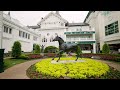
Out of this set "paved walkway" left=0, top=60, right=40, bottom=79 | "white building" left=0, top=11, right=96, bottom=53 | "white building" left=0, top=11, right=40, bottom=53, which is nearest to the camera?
"paved walkway" left=0, top=60, right=40, bottom=79

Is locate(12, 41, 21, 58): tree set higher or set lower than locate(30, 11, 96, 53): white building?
lower

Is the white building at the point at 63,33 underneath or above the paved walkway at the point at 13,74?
above

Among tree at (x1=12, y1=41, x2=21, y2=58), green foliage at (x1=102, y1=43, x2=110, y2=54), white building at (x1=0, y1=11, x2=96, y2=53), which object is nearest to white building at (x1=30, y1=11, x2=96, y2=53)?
white building at (x1=0, y1=11, x2=96, y2=53)

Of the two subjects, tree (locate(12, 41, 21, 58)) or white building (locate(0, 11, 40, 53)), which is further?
white building (locate(0, 11, 40, 53))

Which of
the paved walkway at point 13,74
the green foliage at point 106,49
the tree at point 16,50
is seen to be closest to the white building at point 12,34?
the tree at point 16,50

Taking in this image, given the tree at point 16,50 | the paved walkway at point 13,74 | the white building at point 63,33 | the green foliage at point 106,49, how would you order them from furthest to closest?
the white building at point 63,33 → the green foliage at point 106,49 → the tree at point 16,50 → the paved walkway at point 13,74

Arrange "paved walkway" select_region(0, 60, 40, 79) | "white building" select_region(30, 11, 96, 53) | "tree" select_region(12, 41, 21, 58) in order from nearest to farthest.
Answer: "paved walkway" select_region(0, 60, 40, 79)
"tree" select_region(12, 41, 21, 58)
"white building" select_region(30, 11, 96, 53)

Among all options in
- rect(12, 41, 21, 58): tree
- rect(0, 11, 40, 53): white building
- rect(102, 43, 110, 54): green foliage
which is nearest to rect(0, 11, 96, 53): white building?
rect(0, 11, 40, 53): white building

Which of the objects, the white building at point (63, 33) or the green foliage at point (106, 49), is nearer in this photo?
the green foliage at point (106, 49)

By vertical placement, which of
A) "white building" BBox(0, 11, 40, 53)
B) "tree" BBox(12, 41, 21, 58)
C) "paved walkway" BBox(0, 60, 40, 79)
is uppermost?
"white building" BBox(0, 11, 40, 53)

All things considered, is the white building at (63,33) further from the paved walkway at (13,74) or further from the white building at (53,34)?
the paved walkway at (13,74)

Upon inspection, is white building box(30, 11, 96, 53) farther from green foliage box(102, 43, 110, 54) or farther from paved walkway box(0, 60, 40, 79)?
A: paved walkway box(0, 60, 40, 79)

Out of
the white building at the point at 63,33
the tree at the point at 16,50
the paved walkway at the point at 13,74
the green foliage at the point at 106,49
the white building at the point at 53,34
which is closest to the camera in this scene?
the paved walkway at the point at 13,74
